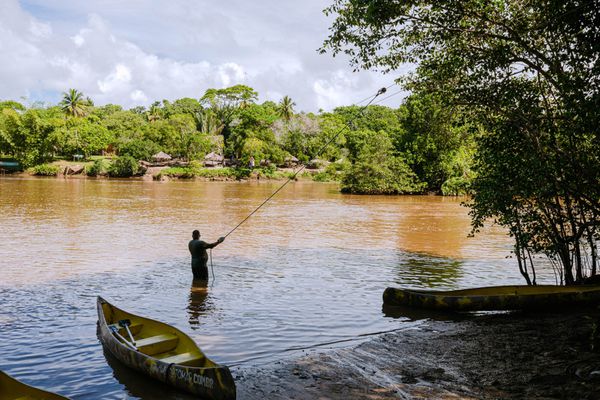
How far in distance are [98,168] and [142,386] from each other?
251 feet

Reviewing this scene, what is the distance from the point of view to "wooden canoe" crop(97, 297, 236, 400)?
6527 mm

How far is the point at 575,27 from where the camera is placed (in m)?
8.00

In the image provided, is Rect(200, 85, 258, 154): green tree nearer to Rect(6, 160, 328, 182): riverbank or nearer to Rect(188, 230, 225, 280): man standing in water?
Rect(6, 160, 328, 182): riverbank

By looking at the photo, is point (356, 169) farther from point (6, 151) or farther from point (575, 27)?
point (6, 151)

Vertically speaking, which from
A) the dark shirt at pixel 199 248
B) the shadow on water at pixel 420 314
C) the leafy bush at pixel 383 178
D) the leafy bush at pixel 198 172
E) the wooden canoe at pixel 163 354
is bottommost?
the shadow on water at pixel 420 314

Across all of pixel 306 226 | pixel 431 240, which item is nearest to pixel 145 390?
pixel 431 240

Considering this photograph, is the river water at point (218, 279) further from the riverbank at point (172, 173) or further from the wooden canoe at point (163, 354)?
the riverbank at point (172, 173)

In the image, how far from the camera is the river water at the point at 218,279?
9328 millimetres

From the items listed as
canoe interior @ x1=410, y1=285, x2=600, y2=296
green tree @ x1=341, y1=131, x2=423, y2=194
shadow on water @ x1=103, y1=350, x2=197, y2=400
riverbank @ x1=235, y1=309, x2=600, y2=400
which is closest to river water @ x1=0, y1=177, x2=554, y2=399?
shadow on water @ x1=103, y1=350, x2=197, y2=400

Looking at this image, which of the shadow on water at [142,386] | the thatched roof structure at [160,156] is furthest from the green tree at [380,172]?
the shadow on water at [142,386]

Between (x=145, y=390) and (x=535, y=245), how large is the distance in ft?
28.9

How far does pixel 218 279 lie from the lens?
15.6 metres

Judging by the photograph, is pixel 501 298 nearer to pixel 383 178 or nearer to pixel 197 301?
pixel 197 301

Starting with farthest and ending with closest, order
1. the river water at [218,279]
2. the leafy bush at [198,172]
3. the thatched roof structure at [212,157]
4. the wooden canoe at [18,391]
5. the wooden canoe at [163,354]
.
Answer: the thatched roof structure at [212,157]
the leafy bush at [198,172]
the river water at [218,279]
the wooden canoe at [163,354]
the wooden canoe at [18,391]
